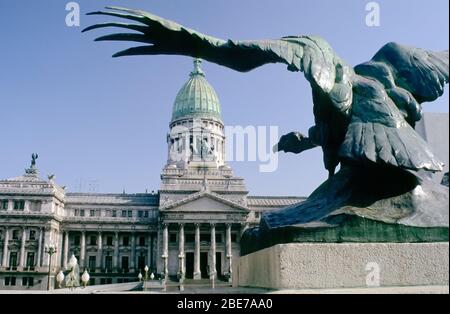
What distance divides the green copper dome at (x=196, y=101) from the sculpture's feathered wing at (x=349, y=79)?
72614mm

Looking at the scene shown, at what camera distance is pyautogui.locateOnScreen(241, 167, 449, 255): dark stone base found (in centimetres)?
688

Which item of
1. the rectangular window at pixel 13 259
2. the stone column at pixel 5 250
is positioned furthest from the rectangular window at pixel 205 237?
the stone column at pixel 5 250

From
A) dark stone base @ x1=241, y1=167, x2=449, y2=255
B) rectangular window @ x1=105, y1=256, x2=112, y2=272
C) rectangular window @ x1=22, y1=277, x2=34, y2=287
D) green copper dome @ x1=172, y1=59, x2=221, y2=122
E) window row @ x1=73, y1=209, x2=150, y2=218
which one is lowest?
rectangular window @ x1=22, y1=277, x2=34, y2=287

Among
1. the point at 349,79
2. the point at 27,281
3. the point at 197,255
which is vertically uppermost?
the point at 349,79

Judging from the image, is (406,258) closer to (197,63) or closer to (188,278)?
(188,278)

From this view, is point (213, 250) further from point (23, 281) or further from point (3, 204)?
point (3, 204)

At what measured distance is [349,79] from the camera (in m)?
7.86

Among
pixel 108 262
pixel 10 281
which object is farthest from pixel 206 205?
pixel 10 281

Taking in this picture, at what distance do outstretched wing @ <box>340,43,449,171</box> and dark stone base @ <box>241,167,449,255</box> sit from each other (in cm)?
46

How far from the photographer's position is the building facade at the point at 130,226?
60000mm

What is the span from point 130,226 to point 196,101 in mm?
26068

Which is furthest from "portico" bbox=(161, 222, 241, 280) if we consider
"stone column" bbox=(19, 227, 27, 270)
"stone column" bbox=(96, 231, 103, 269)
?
"stone column" bbox=(19, 227, 27, 270)

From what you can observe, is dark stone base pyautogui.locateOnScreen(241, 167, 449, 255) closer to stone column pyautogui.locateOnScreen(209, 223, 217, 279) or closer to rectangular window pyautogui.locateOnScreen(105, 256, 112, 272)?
stone column pyautogui.locateOnScreen(209, 223, 217, 279)
